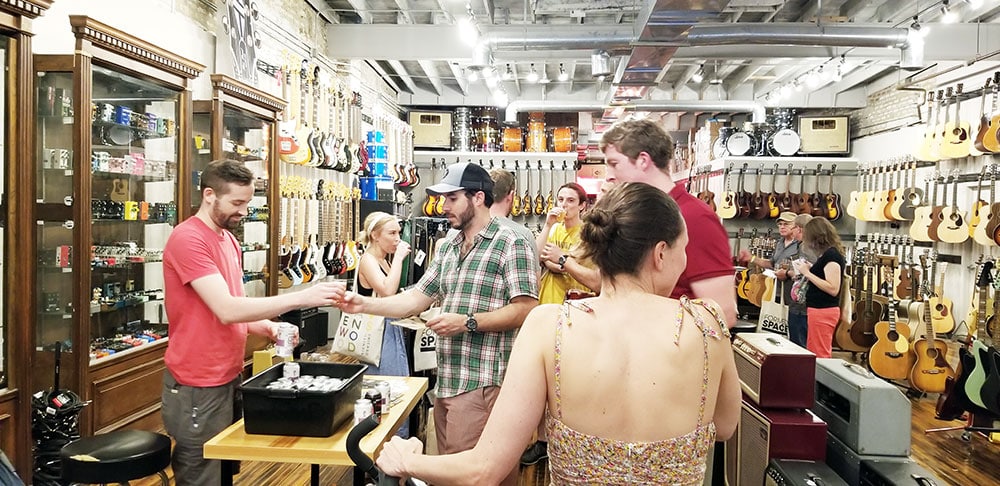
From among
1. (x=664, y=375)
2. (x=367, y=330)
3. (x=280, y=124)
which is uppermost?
(x=280, y=124)

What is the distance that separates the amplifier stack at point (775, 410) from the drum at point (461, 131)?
895 cm

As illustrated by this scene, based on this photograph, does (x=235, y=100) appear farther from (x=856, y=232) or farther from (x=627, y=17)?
(x=856, y=232)

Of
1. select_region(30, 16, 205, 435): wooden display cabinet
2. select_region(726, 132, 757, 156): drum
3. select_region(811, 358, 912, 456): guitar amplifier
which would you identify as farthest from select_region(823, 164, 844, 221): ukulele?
select_region(30, 16, 205, 435): wooden display cabinet

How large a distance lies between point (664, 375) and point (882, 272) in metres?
7.85

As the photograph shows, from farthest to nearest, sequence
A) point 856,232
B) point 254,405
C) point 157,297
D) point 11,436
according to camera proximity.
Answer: point 856,232 < point 157,297 < point 11,436 < point 254,405

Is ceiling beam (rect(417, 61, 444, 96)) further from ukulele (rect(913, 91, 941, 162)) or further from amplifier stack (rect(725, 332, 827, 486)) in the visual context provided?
amplifier stack (rect(725, 332, 827, 486))

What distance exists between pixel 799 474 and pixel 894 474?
0.30 m

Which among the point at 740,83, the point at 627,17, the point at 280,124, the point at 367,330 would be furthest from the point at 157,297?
the point at 740,83

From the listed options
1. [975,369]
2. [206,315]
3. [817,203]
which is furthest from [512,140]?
[206,315]

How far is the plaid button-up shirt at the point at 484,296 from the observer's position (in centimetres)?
263

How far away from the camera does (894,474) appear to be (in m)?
2.31

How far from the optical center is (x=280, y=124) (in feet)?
19.1

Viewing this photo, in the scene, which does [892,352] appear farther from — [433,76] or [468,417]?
[433,76]

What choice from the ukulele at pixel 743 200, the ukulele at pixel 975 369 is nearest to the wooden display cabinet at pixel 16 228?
the ukulele at pixel 975 369
